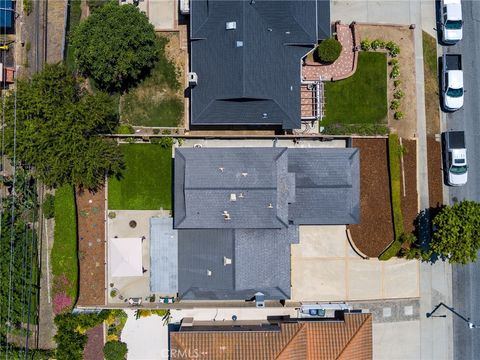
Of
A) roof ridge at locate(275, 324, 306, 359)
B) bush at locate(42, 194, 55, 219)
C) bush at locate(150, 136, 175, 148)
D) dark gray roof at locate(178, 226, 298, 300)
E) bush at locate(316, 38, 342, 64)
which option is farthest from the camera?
bush at locate(150, 136, 175, 148)

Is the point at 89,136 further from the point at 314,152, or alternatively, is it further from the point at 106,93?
the point at 314,152

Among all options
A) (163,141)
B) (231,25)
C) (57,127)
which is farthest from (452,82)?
(57,127)

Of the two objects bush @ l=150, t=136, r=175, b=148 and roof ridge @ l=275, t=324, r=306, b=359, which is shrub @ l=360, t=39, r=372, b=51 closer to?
bush @ l=150, t=136, r=175, b=148

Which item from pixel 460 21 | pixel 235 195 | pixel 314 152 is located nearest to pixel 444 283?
pixel 314 152

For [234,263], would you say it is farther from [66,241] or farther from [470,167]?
[470,167]

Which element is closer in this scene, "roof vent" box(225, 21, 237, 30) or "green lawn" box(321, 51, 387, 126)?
"roof vent" box(225, 21, 237, 30)

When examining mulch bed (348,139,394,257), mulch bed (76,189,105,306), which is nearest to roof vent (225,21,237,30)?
mulch bed (348,139,394,257)

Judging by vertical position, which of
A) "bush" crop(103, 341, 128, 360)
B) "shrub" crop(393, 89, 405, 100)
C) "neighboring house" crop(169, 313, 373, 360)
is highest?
"shrub" crop(393, 89, 405, 100)
